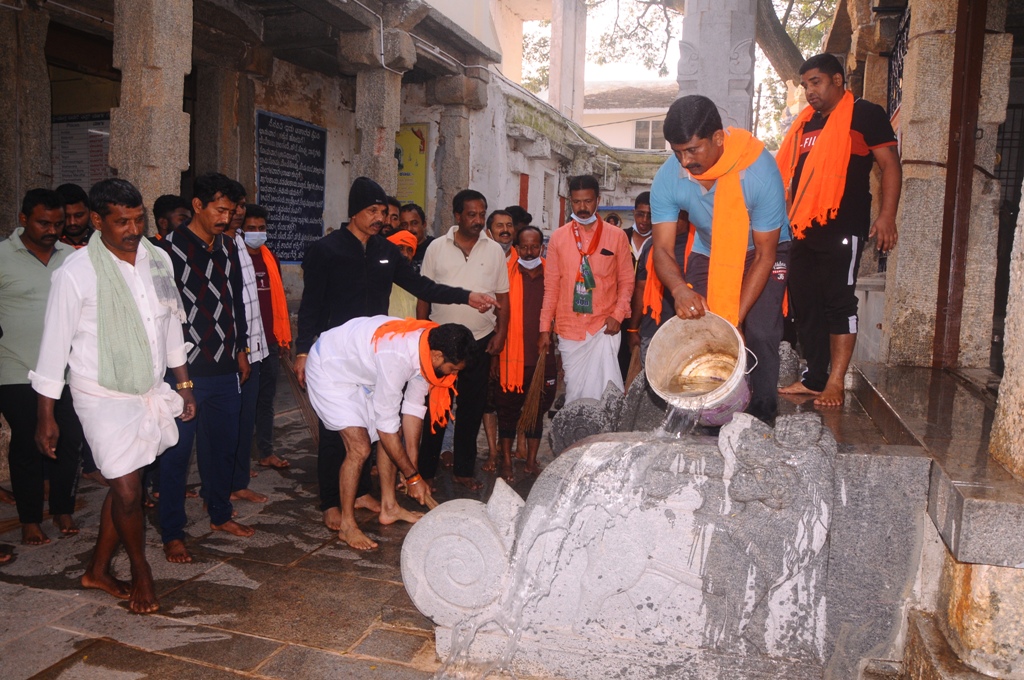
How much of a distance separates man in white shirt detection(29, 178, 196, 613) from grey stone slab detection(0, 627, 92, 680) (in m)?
0.28

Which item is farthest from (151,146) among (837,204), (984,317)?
(984,317)

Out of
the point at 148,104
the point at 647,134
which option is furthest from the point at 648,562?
the point at 647,134

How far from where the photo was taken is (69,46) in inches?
307

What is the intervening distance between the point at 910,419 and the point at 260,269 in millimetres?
4309

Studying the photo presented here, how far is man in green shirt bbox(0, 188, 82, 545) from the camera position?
4098mm

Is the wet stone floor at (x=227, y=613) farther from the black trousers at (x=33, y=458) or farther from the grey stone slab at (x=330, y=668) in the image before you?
the black trousers at (x=33, y=458)

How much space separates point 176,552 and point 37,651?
89cm

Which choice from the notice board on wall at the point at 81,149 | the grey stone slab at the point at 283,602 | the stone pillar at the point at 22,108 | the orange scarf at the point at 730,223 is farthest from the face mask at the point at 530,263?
the notice board on wall at the point at 81,149

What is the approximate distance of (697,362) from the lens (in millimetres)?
3350

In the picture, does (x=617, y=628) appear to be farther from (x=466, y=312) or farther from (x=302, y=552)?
(x=466, y=312)

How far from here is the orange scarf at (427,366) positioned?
3947 millimetres

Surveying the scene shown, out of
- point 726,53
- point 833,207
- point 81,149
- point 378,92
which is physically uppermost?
point 378,92

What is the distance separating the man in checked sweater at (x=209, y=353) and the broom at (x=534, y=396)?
2.13 metres

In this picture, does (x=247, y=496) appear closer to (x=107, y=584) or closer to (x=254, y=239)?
(x=107, y=584)
